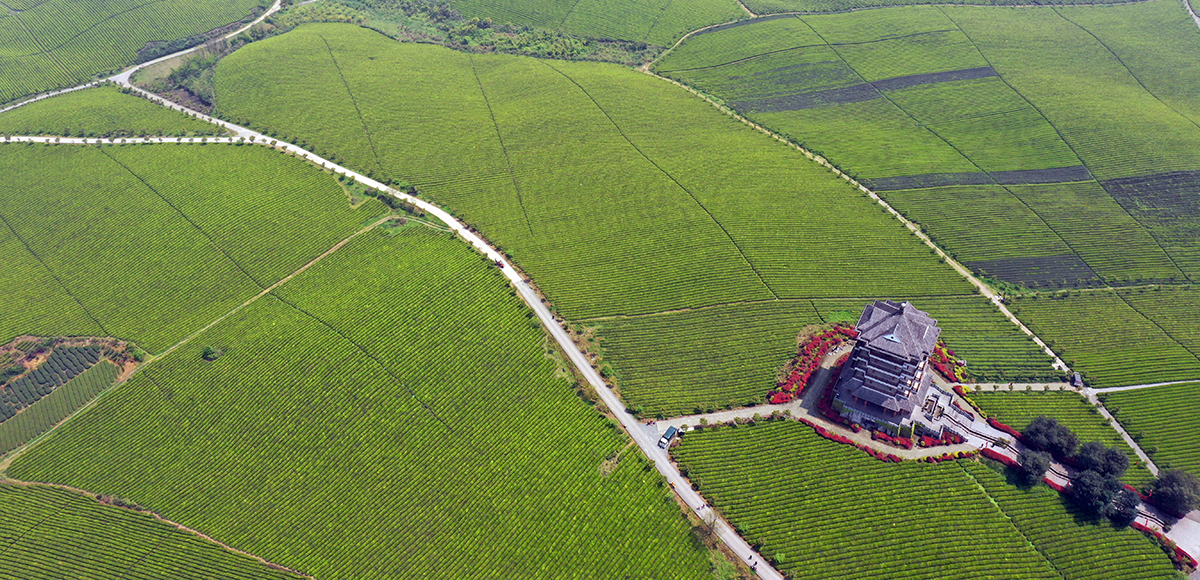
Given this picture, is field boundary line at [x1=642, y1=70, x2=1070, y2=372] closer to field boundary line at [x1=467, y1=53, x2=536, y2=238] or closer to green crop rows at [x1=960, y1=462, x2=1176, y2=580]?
green crop rows at [x1=960, y1=462, x2=1176, y2=580]

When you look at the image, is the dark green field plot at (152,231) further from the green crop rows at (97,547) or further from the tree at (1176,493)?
the tree at (1176,493)

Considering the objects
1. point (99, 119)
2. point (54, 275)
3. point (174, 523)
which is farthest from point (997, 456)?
point (99, 119)

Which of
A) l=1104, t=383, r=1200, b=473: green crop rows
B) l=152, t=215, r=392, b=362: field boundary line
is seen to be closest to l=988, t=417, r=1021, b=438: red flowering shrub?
l=1104, t=383, r=1200, b=473: green crop rows

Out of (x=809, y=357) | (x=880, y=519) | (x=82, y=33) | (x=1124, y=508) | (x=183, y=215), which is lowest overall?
(x=880, y=519)

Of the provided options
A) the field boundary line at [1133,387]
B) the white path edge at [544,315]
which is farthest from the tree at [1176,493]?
the white path edge at [544,315]

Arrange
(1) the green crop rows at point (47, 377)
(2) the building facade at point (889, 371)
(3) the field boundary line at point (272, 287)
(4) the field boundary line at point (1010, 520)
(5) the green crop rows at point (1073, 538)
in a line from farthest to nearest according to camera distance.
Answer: (3) the field boundary line at point (272, 287), (1) the green crop rows at point (47, 377), (2) the building facade at point (889, 371), (4) the field boundary line at point (1010, 520), (5) the green crop rows at point (1073, 538)

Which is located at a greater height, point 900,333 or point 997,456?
point 900,333

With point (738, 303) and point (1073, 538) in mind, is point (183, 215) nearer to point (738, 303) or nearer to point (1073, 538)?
point (738, 303)
